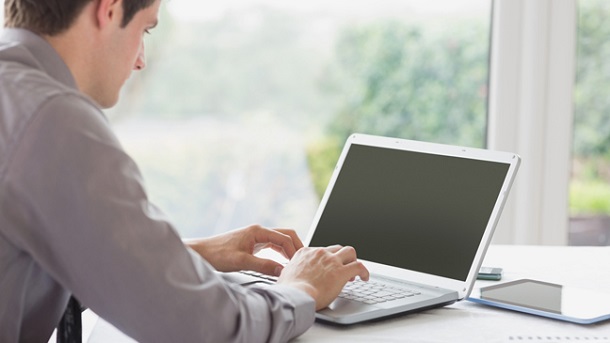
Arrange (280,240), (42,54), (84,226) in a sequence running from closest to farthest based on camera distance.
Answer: (84,226)
(42,54)
(280,240)

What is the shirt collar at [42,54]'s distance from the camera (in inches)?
46.5

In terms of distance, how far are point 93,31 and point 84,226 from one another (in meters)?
0.31

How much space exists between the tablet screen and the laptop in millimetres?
69

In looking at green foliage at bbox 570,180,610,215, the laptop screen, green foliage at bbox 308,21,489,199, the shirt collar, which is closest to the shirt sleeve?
the shirt collar

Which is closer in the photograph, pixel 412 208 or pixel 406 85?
pixel 412 208

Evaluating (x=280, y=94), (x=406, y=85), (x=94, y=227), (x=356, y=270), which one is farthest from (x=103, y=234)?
(x=406, y=85)

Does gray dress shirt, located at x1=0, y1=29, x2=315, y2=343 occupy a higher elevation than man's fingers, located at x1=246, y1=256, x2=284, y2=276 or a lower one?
higher

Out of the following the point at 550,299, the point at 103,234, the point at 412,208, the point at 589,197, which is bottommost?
the point at 589,197

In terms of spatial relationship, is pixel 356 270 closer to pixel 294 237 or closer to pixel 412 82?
pixel 294 237

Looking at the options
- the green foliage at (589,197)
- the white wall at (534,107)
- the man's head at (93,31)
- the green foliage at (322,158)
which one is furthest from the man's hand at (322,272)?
the green foliage at (589,197)

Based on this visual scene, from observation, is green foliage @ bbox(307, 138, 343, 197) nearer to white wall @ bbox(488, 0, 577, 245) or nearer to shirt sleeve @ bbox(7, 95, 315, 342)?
white wall @ bbox(488, 0, 577, 245)

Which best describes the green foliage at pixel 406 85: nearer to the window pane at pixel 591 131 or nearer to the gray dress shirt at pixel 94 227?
the window pane at pixel 591 131

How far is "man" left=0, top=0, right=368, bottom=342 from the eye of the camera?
1031 millimetres

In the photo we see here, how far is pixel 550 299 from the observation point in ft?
4.74
